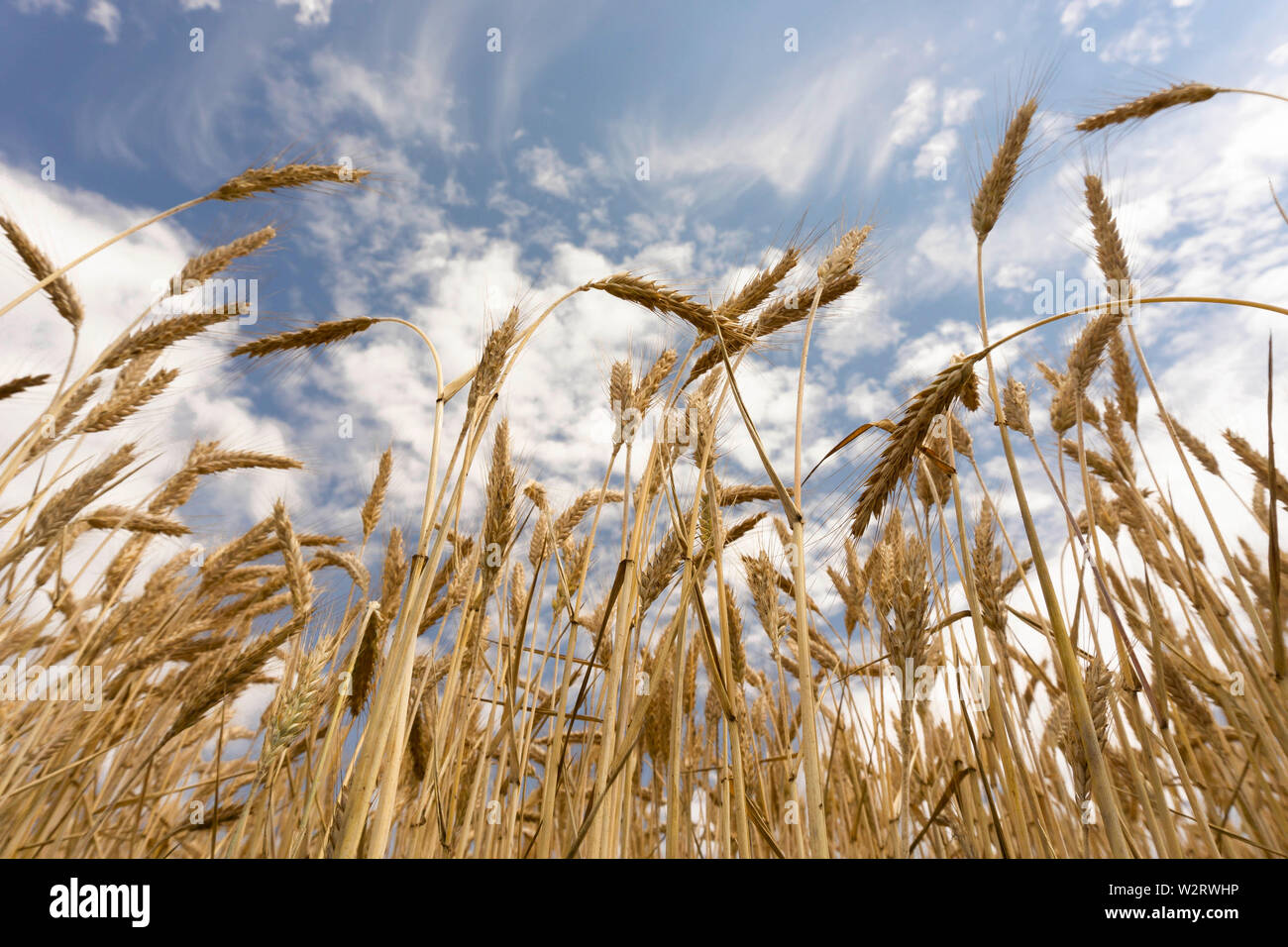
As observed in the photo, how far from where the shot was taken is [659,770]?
3.07 metres

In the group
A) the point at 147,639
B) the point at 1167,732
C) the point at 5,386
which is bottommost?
the point at 1167,732

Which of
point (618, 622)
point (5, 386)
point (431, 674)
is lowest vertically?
point (618, 622)

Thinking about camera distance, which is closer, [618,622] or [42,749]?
[618,622]

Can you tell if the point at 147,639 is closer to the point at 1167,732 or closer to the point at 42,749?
the point at 42,749

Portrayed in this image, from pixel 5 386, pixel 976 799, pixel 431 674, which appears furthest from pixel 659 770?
pixel 5 386

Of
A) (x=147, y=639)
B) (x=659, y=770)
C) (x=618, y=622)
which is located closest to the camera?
(x=618, y=622)
